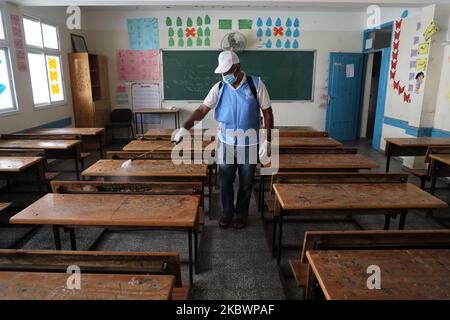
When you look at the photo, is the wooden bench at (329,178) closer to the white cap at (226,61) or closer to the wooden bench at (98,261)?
the white cap at (226,61)

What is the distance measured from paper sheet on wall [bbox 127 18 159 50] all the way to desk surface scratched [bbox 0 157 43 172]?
14.5 feet

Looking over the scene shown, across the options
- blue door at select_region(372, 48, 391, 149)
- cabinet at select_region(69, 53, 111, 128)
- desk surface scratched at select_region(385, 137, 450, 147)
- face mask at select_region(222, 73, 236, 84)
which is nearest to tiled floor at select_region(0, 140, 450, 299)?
desk surface scratched at select_region(385, 137, 450, 147)

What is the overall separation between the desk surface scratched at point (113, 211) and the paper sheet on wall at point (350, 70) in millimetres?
5963

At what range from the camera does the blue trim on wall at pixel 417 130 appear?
14.9 feet

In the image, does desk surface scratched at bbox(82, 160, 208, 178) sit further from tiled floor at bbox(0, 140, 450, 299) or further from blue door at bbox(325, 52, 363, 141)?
blue door at bbox(325, 52, 363, 141)

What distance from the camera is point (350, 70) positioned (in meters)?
6.82

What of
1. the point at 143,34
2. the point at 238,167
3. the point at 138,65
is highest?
the point at 143,34

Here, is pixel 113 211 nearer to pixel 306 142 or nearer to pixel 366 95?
pixel 306 142

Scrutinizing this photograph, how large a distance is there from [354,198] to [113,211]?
56.8 inches

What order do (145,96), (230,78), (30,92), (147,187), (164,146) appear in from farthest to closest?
1. (145,96)
2. (30,92)
3. (164,146)
4. (230,78)
5. (147,187)

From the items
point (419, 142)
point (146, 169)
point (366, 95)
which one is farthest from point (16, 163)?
point (366, 95)

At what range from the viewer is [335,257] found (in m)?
1.32
